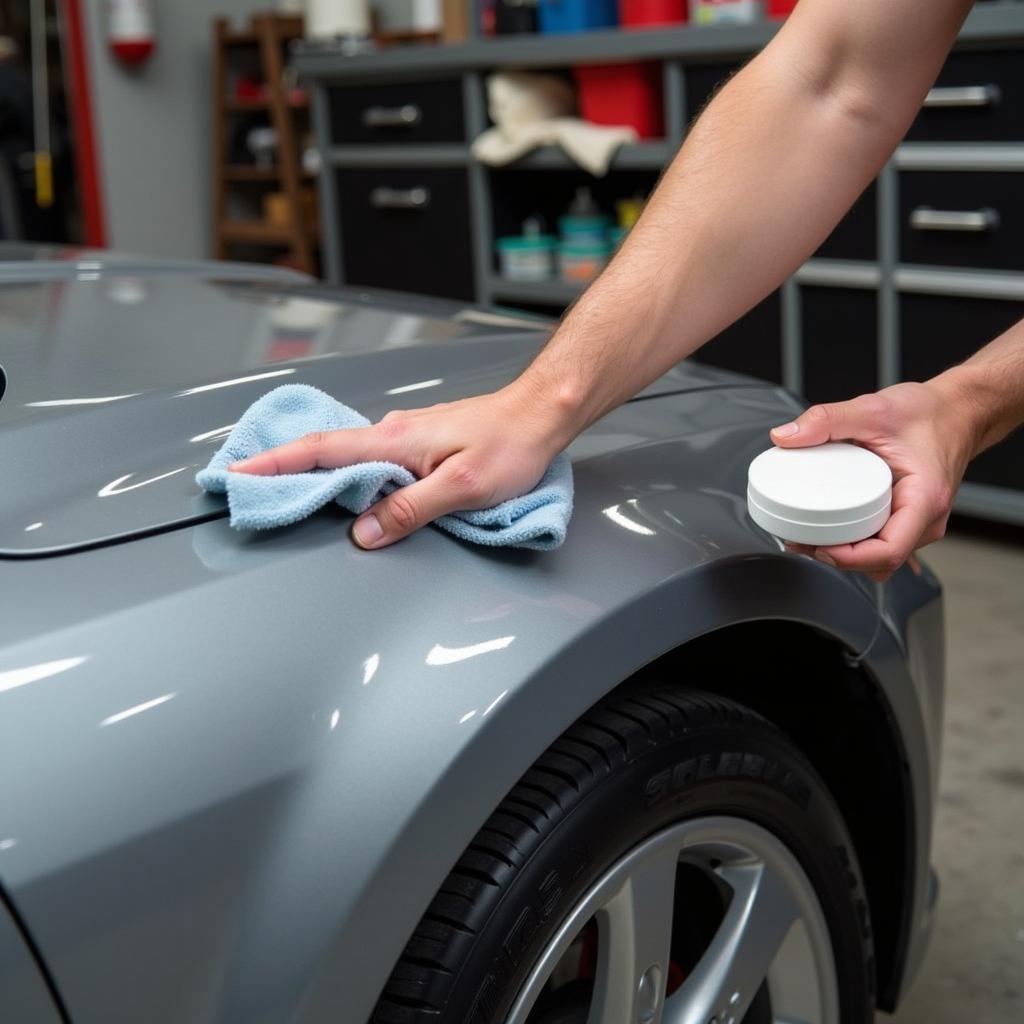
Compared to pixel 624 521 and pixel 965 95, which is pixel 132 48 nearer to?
pixel 965 95

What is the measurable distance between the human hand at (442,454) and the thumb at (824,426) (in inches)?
6.0

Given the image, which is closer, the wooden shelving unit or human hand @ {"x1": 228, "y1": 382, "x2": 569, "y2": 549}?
human hand @ {"x1": 228, "y1": 382, "x2": 569, "y2": 549}

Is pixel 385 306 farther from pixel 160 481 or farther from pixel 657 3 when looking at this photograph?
pixel 657 3

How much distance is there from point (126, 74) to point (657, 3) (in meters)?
3.03

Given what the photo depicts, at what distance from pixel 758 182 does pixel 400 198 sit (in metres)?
3.20

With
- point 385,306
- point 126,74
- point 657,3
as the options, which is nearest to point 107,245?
point 126,74

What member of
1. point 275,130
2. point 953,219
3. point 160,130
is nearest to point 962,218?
point 953,219

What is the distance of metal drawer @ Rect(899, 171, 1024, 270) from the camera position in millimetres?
2797

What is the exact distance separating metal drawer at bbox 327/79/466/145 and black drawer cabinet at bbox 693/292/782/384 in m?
1.06

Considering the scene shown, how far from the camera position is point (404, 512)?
79 cm

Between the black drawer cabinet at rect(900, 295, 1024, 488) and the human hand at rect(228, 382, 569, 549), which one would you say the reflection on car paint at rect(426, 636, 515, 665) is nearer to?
the human hand at rect(228, 382, 569, 549)

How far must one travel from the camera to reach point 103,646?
66cm

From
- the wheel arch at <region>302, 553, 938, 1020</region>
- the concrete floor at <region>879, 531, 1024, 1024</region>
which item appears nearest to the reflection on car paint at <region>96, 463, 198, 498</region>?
the wheel arch at <region>302, 553, 938, 1020</region>

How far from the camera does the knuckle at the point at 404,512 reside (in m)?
0.79
